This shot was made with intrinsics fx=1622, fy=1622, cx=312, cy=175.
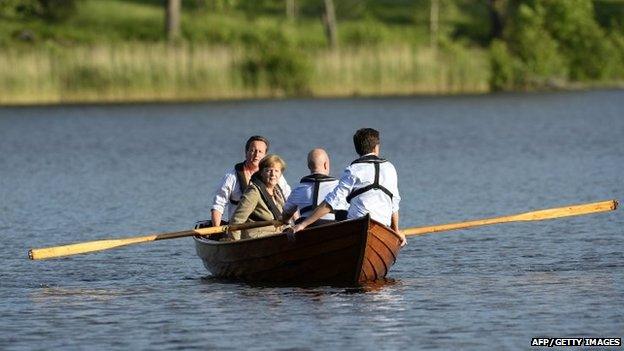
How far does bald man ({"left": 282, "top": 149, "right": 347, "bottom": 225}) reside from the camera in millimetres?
16092

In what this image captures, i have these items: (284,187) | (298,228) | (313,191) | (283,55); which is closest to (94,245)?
(284,187)

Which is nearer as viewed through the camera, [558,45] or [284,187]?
[284,187]

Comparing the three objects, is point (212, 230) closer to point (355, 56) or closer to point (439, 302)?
point (439, 302)

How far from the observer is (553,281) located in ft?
55.5

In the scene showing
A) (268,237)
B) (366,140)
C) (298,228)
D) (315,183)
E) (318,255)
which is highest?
(366,140)

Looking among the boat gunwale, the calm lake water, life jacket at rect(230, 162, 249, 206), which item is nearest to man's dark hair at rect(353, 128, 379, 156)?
the boat gunwale

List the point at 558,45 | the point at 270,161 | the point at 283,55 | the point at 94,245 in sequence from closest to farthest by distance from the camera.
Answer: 1. the point at 270,161
2. the point at 94,245
3. the point at 283,55
4. the point at 558,45

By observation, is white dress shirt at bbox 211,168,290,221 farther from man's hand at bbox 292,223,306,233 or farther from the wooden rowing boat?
man's hand at bbox 292,223,306,233

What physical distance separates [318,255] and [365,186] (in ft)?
3.06

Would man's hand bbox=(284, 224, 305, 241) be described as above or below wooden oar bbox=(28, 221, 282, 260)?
above

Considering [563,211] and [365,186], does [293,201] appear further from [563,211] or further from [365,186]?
[563,211]

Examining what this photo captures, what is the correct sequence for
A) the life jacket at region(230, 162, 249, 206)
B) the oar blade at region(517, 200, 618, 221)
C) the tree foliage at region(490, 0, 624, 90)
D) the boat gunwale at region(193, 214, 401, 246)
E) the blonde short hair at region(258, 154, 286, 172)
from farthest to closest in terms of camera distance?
the tree foliage at region(490, 0, 624, 90) → the oar blade at region(517, 200, 618, 221) → the life jacket at region(230, 162, 249, 206) → the blonde short hair at region(258, 154, 286, 172) → the boat gunwale at region(193, 214, 401, 246)

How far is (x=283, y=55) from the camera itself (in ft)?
188

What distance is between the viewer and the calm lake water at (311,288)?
1427 centimetres
